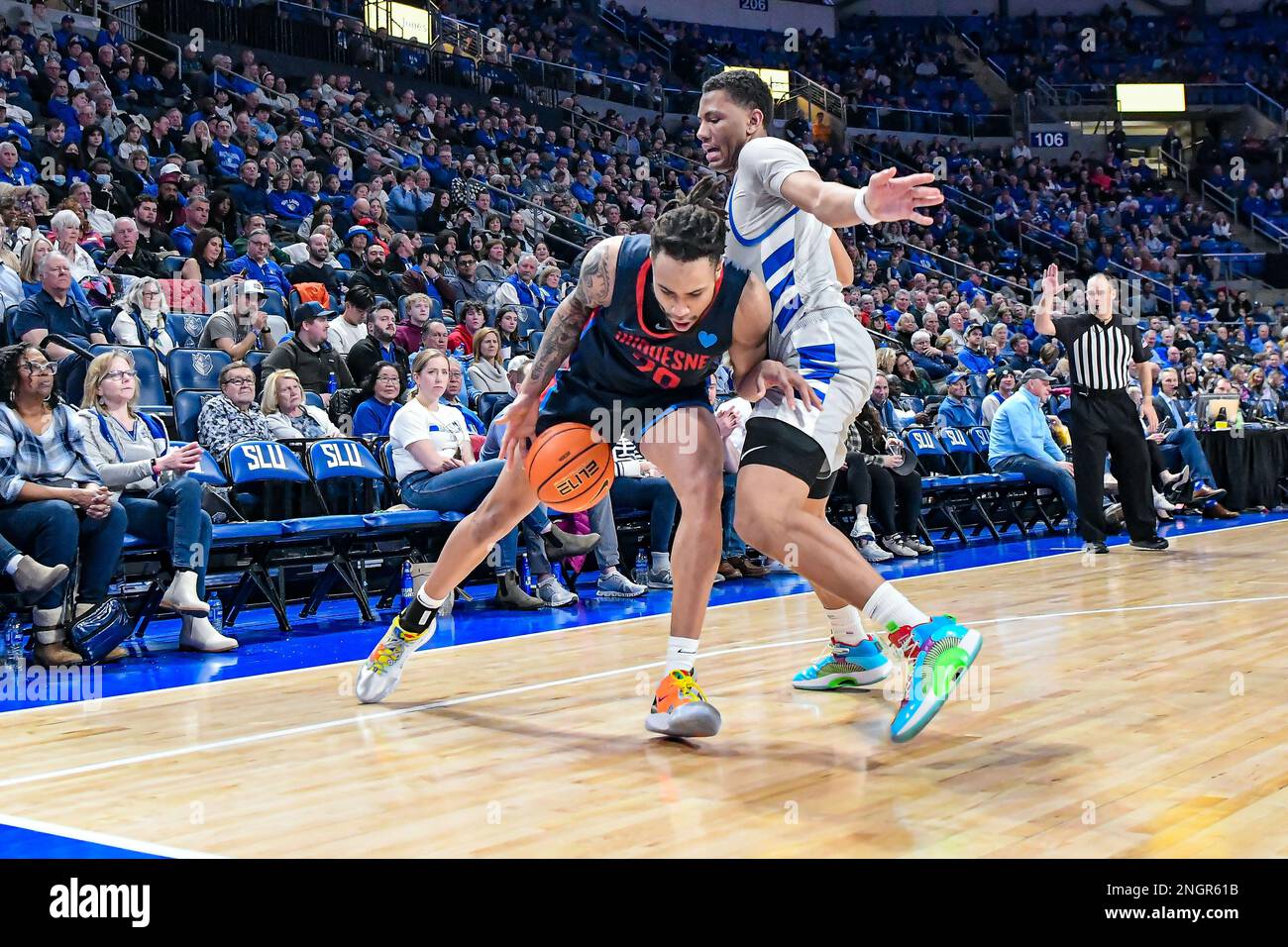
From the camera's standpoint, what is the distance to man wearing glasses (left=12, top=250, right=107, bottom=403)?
20.7ft

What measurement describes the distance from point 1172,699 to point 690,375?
1.58 m

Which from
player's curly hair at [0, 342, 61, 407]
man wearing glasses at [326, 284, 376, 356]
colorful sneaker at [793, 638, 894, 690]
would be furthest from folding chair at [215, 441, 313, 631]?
colorful sneaker at [793, 638, 894, 690]

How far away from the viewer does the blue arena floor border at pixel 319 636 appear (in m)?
4.32

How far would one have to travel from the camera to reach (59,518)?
475cm

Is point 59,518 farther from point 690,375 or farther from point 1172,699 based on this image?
point 1172,699

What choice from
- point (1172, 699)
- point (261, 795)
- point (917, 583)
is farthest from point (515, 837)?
point (917, 583)

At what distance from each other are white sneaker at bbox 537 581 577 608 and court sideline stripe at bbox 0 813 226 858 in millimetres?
4009

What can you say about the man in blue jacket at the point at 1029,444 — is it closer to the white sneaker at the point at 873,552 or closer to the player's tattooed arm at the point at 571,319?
the white sneaker at the point at 873,552

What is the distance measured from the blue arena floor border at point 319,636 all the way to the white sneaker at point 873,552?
0.08 m

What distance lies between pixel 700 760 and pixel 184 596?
2970 millimetres

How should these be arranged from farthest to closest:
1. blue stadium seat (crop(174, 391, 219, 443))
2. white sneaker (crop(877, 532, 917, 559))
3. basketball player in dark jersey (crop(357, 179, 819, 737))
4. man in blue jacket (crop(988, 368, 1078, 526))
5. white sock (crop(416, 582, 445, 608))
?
A: man in blue jacket (crop(988, 368, 1078, 526)), white sneaker (crop(877, 532, 917, 559)), blue stadium seat (crop(174, 391, 219, 443)), white sock (crop(416, 582, 445, 608)), basketball player in dark jersey (crop(357, 179, 819, 737))

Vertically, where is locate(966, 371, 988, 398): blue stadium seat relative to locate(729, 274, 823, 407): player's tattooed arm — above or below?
below

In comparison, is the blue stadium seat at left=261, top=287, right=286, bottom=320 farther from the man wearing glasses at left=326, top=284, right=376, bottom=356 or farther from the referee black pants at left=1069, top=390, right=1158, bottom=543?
the referee black pants at left=1069, top=390, right=1158, bottom=543
